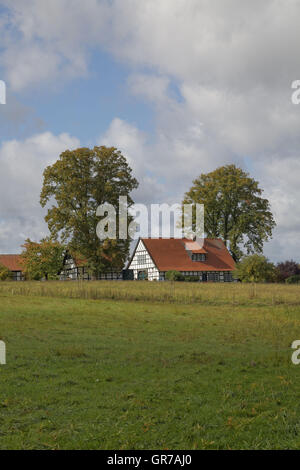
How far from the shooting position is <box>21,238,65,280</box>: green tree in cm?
6981

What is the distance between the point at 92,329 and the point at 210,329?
5.73m

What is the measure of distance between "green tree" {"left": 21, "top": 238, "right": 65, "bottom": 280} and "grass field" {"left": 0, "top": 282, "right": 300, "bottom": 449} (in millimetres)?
44325

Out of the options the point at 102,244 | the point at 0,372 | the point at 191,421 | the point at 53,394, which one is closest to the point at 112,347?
the point at 0,372

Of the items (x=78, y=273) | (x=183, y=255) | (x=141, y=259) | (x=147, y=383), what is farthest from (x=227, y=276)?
(x=147, y=383)

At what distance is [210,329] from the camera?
74.5 ft

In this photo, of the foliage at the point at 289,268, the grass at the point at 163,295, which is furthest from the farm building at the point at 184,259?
the grass at the point at 163,295

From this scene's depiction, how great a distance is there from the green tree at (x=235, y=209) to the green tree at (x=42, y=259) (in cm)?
2403

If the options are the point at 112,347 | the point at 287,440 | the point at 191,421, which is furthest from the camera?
the point at 112,347

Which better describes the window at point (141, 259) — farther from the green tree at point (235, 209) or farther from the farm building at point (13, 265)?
the farm building at point (13, 265)

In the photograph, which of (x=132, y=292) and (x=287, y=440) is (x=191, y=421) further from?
(x=132, y=292)

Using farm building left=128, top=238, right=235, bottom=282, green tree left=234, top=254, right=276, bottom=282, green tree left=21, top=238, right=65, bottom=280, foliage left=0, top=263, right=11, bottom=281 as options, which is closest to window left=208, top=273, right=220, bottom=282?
farm building left=128, top=238, right=235, bottom=282

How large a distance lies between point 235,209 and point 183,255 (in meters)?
11.2

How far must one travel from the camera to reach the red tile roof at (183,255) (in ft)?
236

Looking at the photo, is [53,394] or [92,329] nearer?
[53,394]
